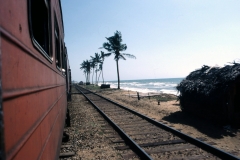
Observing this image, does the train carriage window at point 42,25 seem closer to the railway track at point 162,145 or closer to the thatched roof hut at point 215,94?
the railway track at point 162,145

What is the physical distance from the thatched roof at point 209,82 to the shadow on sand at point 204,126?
0.92m

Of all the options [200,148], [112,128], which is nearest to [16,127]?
[200,148]

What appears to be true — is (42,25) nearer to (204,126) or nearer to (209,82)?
(204,126)

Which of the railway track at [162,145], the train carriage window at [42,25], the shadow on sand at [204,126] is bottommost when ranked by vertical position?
the shadow on sand at [204,126]

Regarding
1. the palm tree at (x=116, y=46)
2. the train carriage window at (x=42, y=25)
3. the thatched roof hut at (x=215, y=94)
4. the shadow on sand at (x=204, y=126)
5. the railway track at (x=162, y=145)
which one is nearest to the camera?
the train carriage window at (x=42, y=25)

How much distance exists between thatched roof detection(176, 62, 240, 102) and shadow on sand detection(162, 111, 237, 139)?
36.4 inches

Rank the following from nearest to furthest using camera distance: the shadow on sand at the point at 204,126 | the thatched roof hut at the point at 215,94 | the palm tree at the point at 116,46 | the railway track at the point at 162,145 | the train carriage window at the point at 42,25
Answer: the train carriage window at the point at 42,25, the railway track at the point at 162,145, the shadow on sand at the point at 204,126, the thatched roof hut at the point at 215,94, the palm tree at the point at 116,46

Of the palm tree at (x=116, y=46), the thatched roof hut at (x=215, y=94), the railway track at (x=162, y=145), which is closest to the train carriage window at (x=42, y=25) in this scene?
the railway track at (x=162, y=145)

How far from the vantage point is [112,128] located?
762 cm

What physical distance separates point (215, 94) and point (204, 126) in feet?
4.26

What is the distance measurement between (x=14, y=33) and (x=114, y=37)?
4180 centimetres

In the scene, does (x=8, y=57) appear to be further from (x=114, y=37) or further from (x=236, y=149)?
(x=114, y=37)

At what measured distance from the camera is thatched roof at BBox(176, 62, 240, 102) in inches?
291

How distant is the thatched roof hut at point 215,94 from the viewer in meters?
7.32
